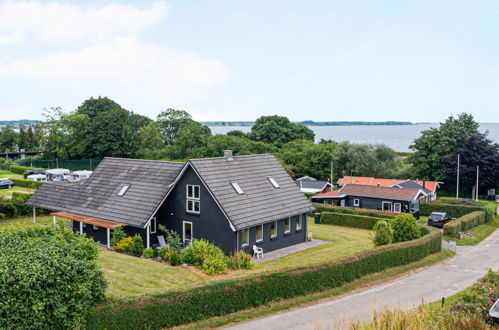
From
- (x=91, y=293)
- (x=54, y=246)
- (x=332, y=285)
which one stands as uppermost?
(x=54, y=246)

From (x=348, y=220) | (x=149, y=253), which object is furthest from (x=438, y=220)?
(x=149, y=253)

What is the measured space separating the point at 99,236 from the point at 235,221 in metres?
10.3

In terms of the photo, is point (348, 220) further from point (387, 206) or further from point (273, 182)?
point (273, 182)

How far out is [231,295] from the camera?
56.6 feet

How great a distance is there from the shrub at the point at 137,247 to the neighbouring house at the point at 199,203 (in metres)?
0.86

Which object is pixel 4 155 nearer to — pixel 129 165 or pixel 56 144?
pixel 56 144

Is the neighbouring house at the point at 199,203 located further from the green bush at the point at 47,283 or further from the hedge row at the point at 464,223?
the green bush at the point at 47,283

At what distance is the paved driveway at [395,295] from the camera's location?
17047mm

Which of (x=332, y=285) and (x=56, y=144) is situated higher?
(x=56, y=144)

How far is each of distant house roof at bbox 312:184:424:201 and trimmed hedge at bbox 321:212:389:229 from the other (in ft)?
23.8

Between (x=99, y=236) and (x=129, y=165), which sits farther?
(x=129, y=165)

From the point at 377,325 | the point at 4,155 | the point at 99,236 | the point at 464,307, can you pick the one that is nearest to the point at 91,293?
the point at 377,325

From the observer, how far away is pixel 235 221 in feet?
83.7

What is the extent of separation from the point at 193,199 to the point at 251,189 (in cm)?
385
